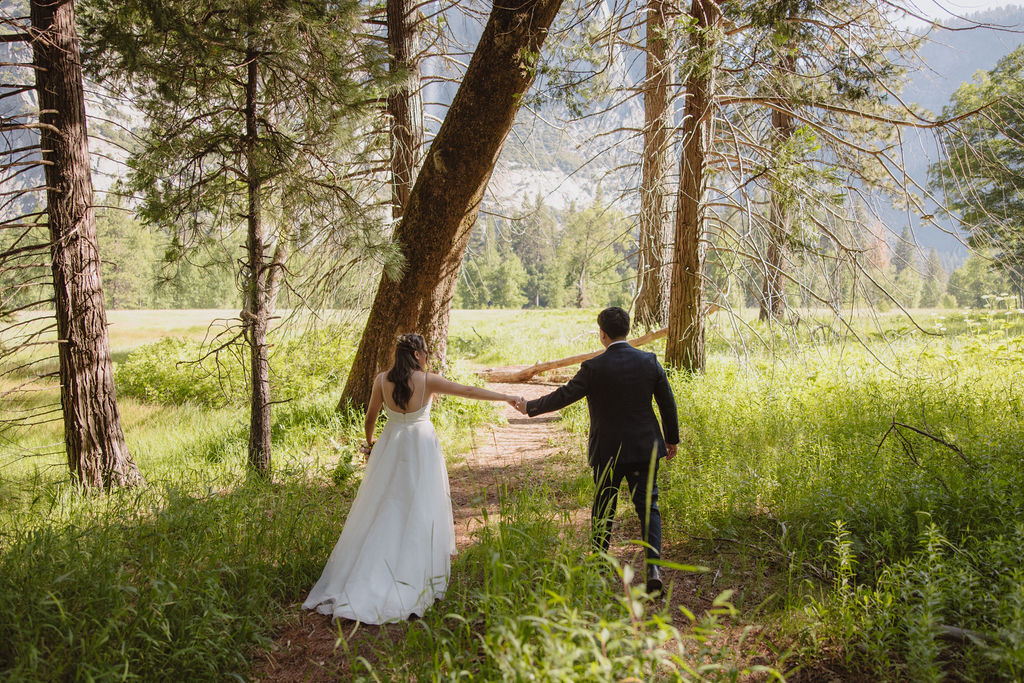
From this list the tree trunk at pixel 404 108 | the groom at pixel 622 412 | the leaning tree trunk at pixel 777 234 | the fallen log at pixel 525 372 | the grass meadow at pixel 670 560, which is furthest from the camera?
the fallen log at pixel 525 372

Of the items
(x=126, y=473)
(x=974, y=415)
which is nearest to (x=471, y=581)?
(x=126, y=473)

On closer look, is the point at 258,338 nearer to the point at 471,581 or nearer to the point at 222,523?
the point at 222,523

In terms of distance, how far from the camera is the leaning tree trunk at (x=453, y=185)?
625cm

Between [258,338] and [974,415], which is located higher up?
[258,338]

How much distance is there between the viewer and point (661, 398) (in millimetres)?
4066

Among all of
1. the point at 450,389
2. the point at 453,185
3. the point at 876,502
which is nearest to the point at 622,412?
→ the point at 450,389

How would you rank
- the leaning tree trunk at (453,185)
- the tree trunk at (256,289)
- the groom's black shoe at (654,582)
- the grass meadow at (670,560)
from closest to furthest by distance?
the grass meadow at (670,560) → the groom's black shoe at (654,582) → the tree trunk at (256,289) → the leaning tree trunk at (453,185)

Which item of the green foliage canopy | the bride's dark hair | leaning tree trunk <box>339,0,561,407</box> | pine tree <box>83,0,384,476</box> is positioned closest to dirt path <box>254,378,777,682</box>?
the bride's dark hair

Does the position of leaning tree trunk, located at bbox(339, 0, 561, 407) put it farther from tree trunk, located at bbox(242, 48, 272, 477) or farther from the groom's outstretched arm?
the groom's outstretched arm

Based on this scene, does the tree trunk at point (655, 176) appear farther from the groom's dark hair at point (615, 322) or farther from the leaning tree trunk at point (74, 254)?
the leaning tree trunk at point (74, 254)

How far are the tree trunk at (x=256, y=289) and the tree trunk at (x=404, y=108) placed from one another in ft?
11.3

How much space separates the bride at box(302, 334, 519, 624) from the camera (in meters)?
3.77

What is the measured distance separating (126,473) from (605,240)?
289 inches

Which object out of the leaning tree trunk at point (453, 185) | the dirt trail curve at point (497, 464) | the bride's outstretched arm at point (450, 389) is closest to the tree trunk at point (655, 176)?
the leaning tree trunk at point (453, 185)
